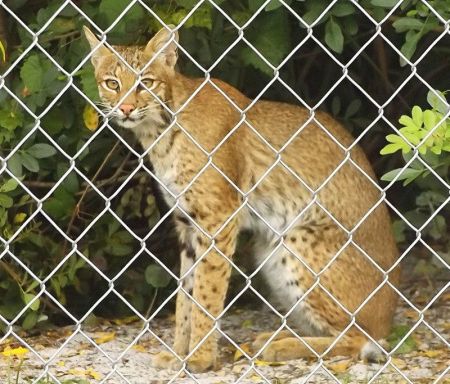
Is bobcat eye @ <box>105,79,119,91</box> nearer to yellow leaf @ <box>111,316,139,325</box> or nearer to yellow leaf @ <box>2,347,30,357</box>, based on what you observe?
yellow leaf @ <box>2,347,30,357</box>

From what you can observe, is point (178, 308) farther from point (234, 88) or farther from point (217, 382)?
point (234, 88)

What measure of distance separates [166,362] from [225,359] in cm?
29

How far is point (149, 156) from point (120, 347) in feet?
2.57

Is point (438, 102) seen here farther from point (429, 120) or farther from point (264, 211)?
point (264, 211)

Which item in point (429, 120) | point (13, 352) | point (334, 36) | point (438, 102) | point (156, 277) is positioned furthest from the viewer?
point (156, 277)

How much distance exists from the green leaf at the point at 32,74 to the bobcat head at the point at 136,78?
0.69ft

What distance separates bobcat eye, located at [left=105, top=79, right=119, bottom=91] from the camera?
4.45 metres

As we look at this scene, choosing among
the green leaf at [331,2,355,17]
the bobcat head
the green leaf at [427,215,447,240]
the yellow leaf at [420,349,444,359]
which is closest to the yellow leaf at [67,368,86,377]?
the bobcat head

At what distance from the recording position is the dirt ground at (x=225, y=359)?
4219 millimetres

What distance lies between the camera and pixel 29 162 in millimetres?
4504

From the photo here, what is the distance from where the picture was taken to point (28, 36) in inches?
186

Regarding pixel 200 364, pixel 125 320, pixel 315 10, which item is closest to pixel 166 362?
pixel 200 364

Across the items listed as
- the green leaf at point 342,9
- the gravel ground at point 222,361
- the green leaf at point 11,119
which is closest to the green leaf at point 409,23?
the green leaf at point 342,9

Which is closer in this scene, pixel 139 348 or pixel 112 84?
pixel 112 84
